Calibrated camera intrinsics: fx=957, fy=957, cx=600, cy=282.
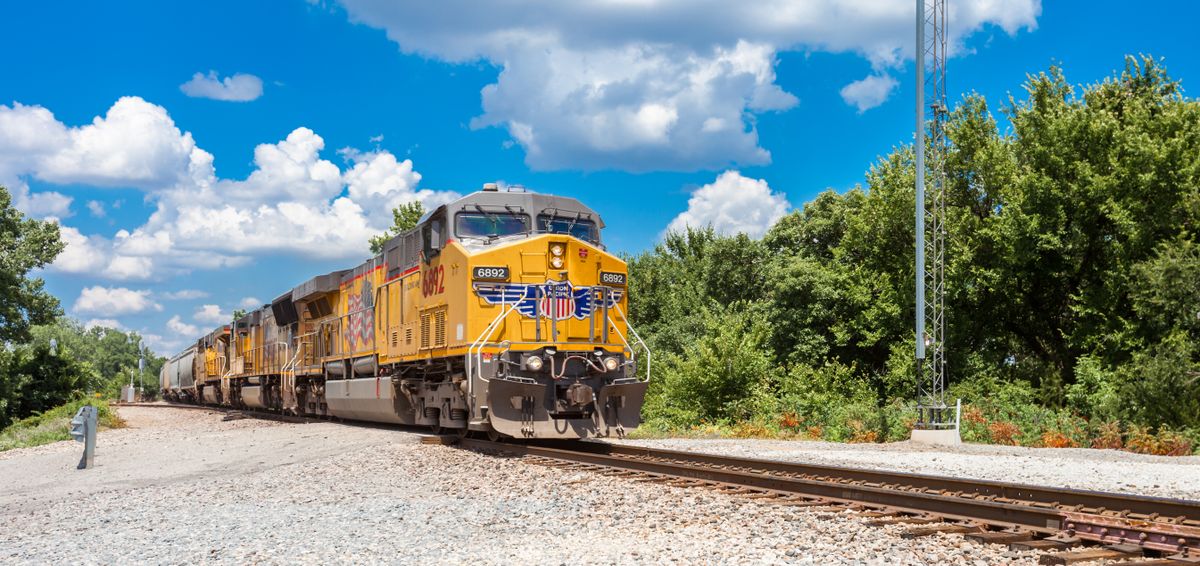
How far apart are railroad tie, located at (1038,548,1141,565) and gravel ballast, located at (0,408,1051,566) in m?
0.15

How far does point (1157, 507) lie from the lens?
23.5 feet

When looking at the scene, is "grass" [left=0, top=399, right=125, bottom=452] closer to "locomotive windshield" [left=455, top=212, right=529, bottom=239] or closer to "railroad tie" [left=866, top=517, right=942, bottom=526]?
"locomotive windshield" [left=455, top=212, right=529, bottom=239]

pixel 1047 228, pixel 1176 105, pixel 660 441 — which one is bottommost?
pixel 660 441

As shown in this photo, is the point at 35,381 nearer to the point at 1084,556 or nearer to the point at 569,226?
the point at 569,226

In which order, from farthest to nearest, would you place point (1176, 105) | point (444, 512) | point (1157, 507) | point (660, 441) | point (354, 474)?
point (1176, 105) → point (660, 441) → point (354, 474) → point (444, 512) → point (1157, 507)

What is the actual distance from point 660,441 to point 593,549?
36.6 feet

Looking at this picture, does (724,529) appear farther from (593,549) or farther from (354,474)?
(354,474)

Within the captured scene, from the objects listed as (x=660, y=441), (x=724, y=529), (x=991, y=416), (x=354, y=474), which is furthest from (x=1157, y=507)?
(x=991, y=416)

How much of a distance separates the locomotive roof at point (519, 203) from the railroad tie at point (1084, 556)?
396 inches

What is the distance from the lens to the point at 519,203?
580 inches

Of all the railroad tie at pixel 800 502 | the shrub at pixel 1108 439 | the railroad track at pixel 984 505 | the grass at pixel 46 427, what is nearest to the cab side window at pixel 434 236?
the railroad track at pixel 984 505

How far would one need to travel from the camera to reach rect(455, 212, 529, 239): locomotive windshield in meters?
14.4

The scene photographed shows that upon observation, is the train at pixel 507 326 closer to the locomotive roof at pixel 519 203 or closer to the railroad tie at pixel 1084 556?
the locomotive roof at pixel 519 203

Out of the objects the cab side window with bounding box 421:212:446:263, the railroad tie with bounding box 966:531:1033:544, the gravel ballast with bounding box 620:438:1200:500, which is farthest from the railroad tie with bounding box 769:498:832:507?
the cab side window with bounding box 421:212:446:263
